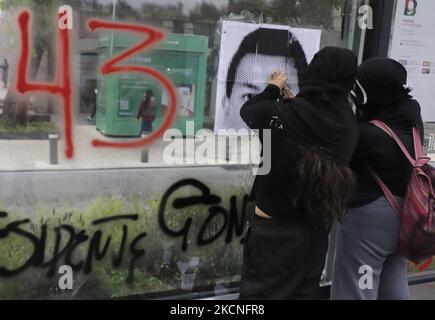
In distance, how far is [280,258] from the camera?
7.88ft

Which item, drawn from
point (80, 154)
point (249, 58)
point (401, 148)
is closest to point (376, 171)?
point (401, 148)

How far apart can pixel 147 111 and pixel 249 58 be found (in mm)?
756

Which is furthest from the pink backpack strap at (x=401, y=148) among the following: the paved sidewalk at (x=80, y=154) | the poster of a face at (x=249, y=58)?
the paved sidewalk at (x=80, y=154)

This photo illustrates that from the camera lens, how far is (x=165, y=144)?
10.4 ft

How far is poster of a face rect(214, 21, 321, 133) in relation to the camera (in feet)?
10.6

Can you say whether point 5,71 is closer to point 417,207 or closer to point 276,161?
point 276,161

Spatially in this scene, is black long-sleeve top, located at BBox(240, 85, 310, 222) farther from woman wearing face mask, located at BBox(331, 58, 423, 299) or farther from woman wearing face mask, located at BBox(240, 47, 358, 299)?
woman wearing face mask, located at BBox(331, 58, 423, 299)

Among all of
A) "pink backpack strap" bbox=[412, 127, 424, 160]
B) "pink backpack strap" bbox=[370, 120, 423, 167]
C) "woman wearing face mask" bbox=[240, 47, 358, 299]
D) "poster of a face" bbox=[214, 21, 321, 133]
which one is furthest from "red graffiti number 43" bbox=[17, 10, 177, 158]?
"pink backpack strap" bbox=[412, 127, 424, 160]

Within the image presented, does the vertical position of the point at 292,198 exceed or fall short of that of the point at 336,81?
it falls short

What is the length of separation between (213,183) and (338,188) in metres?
1.23

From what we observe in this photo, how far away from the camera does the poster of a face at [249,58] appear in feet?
10.6
